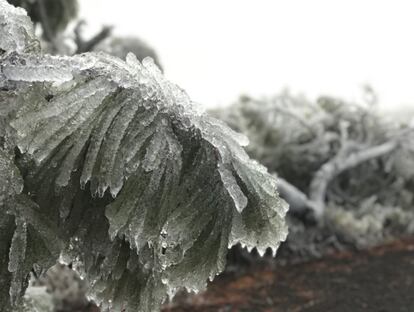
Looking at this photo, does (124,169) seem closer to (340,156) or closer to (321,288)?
(321,288)

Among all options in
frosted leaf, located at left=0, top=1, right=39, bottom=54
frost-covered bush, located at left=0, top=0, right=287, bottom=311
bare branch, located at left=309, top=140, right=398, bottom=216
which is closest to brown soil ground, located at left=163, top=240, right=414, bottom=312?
bare branch, located at left=309, top=140, right=398, bottom=216

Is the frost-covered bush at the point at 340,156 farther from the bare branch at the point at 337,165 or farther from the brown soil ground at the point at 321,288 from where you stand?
the brown soil ground at the point at 321,288

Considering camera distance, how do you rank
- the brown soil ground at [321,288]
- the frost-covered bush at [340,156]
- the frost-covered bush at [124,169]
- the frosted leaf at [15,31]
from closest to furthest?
the frost-covered bush at [124,169], the frosted leaf at [15,31], the brown soil ground at [321,288], the frost-covered bush at [340,156]

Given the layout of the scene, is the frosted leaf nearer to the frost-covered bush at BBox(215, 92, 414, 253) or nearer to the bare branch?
the bare branch

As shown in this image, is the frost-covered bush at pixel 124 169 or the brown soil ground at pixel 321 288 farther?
the brown soil ground at pixel 321 288

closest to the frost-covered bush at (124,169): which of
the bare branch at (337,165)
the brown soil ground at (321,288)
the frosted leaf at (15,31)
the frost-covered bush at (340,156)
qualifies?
the frosted leaf at (15,31)
